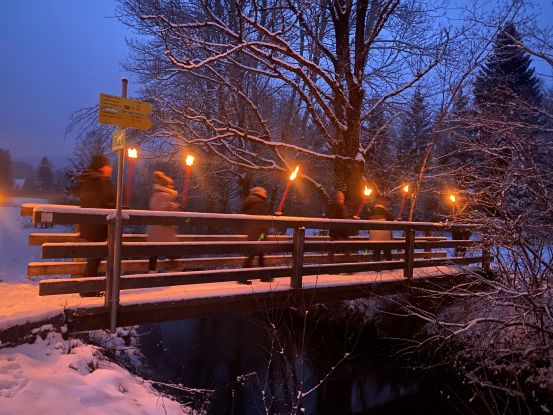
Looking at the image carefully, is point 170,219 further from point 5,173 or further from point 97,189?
point 5,173

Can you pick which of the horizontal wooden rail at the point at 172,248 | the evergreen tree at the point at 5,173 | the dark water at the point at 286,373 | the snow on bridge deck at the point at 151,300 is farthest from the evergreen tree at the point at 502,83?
the evergreen tree at the point at 5,173

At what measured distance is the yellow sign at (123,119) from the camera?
15.2ft

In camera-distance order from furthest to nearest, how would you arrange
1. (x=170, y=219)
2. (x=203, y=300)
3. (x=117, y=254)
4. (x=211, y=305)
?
1. (x=211, y=305)
2. (x=203, y=300)
3. (x=170, y=219)
4. (x=117, y=254)

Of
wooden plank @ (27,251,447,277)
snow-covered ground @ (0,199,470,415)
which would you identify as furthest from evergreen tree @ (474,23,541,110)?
snow-covered ground @ (0,199,470,415)

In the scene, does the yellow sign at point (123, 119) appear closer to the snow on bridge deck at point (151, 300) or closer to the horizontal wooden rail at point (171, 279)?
the horizontal wooden rail at point (171, 279)

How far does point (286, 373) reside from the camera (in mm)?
7391

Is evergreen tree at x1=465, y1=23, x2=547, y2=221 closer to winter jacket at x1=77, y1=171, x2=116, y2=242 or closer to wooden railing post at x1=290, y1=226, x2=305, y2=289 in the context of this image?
wooden railing post at x1=290, y1=226, x2=305, y2=289

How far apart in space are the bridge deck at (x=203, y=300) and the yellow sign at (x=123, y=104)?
2095 mm

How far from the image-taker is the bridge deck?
4.97 metres

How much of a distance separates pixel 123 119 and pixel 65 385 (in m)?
2.60

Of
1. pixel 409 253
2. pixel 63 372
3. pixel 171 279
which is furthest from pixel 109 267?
pixel 409 253

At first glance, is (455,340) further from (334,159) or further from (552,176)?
(334,159)

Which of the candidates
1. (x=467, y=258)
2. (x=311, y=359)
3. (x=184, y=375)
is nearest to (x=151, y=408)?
(x=184, y=375)

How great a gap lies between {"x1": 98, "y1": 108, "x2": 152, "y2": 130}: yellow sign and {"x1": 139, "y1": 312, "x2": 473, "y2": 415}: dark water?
3.19m
